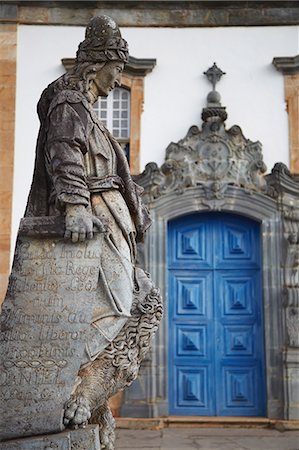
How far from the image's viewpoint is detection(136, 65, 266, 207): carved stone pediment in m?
9.75

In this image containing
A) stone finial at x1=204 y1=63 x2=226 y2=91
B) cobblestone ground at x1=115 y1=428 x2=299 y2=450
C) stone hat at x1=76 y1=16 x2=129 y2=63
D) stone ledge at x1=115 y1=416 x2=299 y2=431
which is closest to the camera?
stone hat at x1=76 y1=16 x2=129 y2=63

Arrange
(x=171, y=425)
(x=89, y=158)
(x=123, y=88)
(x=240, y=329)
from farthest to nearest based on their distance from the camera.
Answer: (x=123, y=88), (x=240, y=329), (x=171, y=425), (x=89, y=158)

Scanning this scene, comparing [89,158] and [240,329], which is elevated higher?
[89,158]

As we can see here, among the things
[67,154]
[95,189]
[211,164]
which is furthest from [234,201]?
[67,154]

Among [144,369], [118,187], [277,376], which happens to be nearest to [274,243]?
[277,376]

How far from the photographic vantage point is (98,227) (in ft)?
12.2

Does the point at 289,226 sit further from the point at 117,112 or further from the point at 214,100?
the point at 117,112

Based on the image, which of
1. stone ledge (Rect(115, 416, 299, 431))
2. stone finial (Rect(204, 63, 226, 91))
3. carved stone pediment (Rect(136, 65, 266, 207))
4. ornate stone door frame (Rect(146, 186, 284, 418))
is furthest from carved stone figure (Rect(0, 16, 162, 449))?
stone finial (Rect(204, 63, 226, 91))

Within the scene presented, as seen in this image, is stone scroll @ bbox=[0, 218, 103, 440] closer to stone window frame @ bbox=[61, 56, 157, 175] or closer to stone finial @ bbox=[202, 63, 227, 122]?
stone window frame @ bbox=[61, 56, 157, 175]

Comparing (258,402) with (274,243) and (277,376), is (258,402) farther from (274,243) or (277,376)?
(274,243)

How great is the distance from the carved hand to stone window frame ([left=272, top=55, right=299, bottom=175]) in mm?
6575

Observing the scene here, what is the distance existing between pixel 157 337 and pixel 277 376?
1.62 metres

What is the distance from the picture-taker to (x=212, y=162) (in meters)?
9.84

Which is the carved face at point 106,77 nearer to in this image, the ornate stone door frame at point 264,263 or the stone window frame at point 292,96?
the ornate stone door frame at point 264,263
